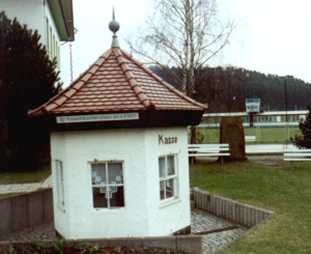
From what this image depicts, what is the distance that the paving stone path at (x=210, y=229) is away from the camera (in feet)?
33.8

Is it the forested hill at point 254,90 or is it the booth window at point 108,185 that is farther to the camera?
the forested hill at point 254,90

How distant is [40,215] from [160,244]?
17.1 ft

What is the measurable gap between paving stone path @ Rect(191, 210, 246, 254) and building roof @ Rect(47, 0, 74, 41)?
17.1 m

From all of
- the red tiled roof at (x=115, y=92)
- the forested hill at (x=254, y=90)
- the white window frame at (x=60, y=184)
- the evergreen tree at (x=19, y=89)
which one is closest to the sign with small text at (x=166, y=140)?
the red tiled roof at (x=115, y=92)

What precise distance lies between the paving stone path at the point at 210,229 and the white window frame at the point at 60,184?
2861 mm

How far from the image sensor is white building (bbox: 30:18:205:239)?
945 cm

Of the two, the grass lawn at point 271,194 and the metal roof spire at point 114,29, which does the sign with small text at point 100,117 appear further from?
the grass lawn at point 271,194

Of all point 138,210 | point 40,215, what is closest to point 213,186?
point 40,215

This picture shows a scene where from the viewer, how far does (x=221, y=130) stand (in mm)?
24672

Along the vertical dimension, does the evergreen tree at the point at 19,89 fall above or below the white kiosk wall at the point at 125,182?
above

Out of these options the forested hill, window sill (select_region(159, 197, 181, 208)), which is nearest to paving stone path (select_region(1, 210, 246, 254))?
window sill (select_region(159, 197, 181, 208))

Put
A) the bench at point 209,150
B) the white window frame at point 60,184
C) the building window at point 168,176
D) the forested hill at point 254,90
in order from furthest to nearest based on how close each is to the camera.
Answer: the forested hill at point 254,90 → the bench at point 209,150 → the white window frame at point 60,184 → the building window at point 168,176

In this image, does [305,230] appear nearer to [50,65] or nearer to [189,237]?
[189,237]

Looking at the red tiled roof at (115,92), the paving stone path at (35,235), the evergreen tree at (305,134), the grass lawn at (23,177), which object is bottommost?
the paving stone path at (35,235)
